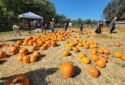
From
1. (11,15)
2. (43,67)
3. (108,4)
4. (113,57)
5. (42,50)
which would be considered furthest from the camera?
(108,4)

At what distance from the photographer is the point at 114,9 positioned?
6681cm

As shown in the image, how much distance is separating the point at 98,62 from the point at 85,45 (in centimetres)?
303

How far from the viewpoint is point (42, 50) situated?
33.8 ft

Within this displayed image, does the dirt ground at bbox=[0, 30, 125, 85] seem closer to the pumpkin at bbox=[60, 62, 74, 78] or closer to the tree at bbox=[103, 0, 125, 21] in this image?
the pumpkin at bbox=[60, 62, 74, 78]

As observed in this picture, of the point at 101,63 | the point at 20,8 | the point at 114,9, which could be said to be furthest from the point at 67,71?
the point at 114,9

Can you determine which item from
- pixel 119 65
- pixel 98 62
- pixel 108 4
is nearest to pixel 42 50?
pixel 98 62

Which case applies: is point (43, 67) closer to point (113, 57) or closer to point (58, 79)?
point (58, 79)

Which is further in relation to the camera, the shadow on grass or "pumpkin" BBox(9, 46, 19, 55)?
"pumpkin" BBox(9, 46, 19, 55)

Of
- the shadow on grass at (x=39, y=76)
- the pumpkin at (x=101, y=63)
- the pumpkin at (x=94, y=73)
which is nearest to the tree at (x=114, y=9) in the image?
the pumpkin at (x=101, y=63)

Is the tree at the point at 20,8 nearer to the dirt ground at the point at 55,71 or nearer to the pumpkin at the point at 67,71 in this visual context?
the dirt ground at the point at 55,71

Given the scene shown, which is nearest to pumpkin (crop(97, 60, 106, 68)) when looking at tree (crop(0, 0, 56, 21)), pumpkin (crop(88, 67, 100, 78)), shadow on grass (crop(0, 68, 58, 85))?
pumpkin (crop(88, 67, 100, 78))

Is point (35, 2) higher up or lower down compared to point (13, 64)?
higher up

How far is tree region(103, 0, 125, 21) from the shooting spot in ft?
201

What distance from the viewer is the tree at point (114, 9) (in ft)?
201
